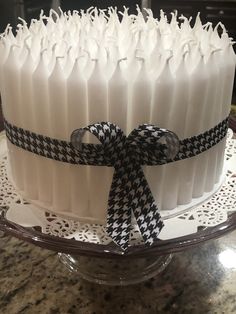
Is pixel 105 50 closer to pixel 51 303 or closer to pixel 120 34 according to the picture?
pixel 120 34

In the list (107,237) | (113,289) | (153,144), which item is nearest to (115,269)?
(113,289)

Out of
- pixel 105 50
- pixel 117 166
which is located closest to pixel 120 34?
pixel 105 50

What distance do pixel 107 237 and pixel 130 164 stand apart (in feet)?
0.33

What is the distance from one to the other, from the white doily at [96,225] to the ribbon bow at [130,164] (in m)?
0.02

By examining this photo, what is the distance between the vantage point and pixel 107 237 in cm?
61

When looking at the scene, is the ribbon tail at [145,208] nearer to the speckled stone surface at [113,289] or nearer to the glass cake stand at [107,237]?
the glass cake stand at [107,237]

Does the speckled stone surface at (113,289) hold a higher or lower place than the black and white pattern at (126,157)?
lower

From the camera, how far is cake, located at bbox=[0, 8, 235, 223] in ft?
1.94

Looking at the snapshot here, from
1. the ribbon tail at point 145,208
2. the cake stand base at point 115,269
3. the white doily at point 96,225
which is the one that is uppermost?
the ribbon tail at point 145,208

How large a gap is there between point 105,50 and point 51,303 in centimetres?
38

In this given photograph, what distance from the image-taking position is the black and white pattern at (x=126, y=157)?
0.58m

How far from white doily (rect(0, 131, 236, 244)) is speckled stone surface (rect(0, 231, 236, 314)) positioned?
124mm

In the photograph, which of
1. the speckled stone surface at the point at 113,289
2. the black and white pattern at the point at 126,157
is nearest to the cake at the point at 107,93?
the black and white pattern at the point at 126,157

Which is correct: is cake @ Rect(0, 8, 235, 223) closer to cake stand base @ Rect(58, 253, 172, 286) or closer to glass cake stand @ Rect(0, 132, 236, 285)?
glass cake stand @ Rect(0, 132, 236, 285)
